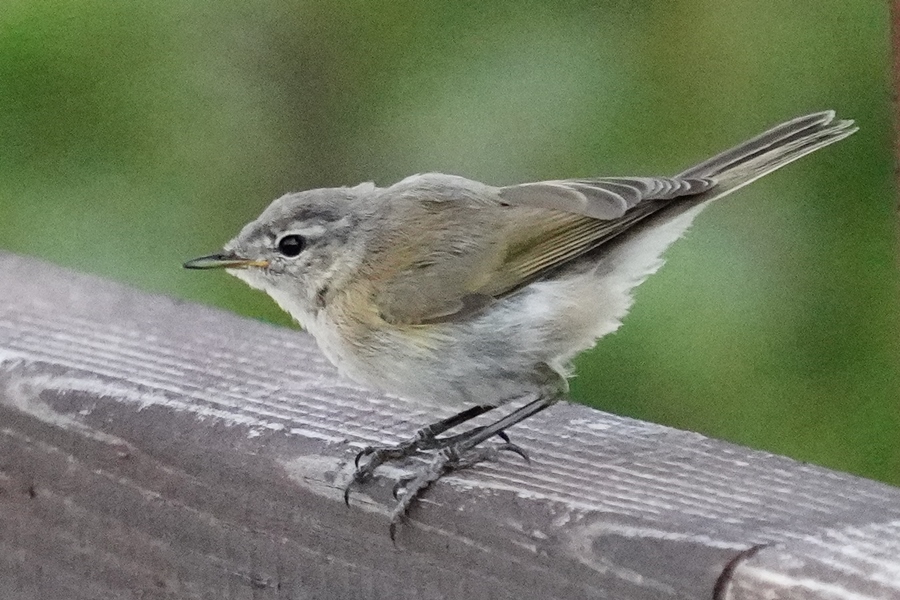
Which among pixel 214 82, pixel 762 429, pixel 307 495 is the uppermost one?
pixel 214 82

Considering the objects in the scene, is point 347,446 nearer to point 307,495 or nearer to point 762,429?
point 307,495

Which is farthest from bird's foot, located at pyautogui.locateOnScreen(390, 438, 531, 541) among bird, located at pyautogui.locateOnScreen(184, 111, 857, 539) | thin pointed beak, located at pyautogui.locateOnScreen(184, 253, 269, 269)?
thin pointed beak, located at pyautogui.locateOnScreen(184, 253, 269, 269)

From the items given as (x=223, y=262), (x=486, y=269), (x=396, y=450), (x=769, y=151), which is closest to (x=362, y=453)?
(x=396, y=450)

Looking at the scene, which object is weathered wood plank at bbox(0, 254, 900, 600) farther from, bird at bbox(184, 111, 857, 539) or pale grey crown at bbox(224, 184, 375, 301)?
pale grey crown at bbox(224, 184, 375, 301)

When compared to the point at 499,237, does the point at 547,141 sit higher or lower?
higher

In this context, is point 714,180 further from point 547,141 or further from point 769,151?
point 547,141

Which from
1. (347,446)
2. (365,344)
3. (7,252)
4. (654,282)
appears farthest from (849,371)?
(7,252)
